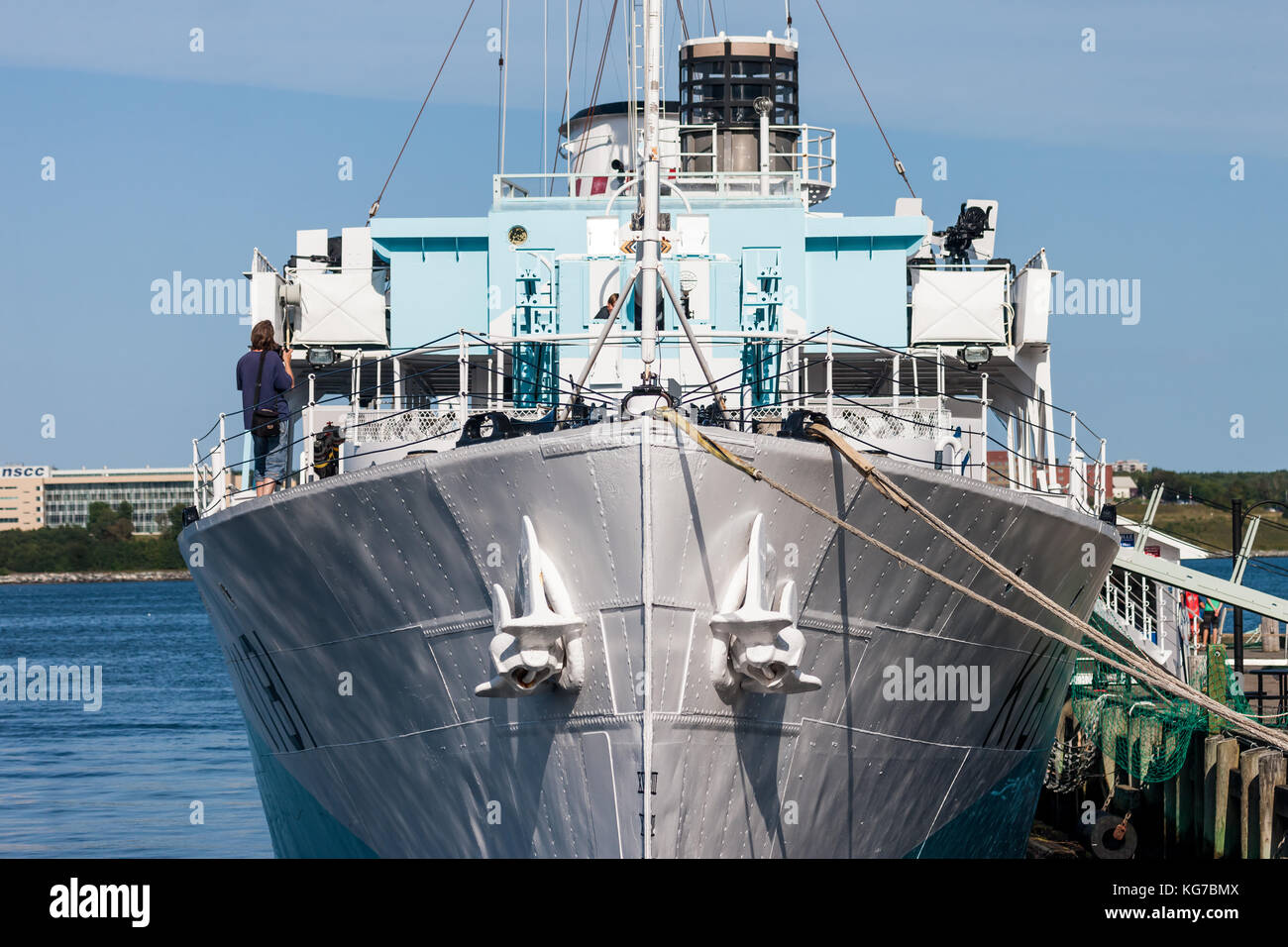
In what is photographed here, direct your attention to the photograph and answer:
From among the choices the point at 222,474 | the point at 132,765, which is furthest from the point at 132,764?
the point at 222,474

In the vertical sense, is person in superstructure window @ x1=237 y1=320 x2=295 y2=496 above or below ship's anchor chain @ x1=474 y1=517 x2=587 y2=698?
above

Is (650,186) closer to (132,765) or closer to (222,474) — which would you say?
(222,474)

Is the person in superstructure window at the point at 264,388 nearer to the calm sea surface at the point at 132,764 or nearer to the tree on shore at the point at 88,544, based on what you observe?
the calm sea surface at the point at 132,764

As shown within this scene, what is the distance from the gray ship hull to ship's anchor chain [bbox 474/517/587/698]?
0.13 metres

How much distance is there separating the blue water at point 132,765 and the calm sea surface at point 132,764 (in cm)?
2

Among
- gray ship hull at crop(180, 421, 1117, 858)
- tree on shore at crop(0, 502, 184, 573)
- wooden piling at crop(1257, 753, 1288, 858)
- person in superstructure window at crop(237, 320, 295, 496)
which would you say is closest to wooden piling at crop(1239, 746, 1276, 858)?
wooden piling at crop(1257, 753, 1288, 858)

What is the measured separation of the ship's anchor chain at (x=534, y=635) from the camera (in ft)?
31.6

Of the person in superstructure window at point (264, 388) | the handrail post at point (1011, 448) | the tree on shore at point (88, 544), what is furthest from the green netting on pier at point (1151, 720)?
the tree on shore at point (88, 544)

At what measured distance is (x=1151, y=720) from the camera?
1723cm

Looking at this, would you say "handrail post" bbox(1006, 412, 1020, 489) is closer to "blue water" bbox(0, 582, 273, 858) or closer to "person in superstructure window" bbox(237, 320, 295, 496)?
"person in superstructure window" bbox(237, 320, 295, 496)

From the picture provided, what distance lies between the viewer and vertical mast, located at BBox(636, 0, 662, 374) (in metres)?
10.3

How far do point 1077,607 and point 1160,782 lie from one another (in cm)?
525
